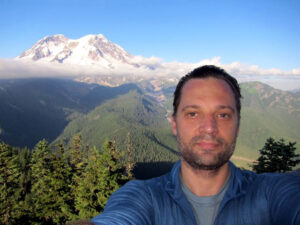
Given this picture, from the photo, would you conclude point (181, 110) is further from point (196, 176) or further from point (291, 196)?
point (291, 196)

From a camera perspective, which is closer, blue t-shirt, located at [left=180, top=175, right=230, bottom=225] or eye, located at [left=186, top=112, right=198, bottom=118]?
blue t-shirt, located at [left=180, top=175, right=230, bottom=225]

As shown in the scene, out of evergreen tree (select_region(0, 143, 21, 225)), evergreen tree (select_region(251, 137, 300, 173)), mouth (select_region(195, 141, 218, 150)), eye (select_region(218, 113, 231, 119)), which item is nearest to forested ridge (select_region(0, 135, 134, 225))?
evergreen tree (select_region(0, 143, 21, 225))

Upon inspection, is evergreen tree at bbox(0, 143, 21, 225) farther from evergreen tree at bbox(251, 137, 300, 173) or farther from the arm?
evergreen tree at bbox(251, 137, 300, 173)

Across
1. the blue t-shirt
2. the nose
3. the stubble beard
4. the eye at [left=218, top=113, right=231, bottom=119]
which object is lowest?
the blue t-shirt

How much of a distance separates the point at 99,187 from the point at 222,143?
20.6 meters

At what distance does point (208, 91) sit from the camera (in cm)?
350

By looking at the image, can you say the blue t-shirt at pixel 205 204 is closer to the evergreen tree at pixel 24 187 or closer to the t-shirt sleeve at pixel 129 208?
the t-shirt sleeve at pixel 129 208

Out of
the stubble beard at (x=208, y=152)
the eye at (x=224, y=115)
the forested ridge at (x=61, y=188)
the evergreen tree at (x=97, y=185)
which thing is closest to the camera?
the stubble beard at (x=208, y=152)

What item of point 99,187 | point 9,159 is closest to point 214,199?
point 99,187

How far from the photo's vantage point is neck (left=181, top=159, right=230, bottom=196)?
321 cm

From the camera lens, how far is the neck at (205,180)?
321 cm

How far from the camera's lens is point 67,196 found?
23.3 metres

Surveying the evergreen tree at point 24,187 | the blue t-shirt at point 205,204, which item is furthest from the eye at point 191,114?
the evergreen tree at point 24,187

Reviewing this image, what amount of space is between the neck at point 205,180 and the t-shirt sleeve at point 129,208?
2.53 ft
